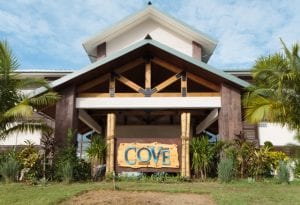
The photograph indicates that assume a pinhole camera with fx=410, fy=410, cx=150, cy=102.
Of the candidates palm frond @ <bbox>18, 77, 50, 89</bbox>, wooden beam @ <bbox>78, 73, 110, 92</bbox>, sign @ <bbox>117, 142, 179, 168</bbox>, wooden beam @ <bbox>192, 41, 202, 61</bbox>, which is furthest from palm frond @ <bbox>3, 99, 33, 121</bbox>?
wooden beam @ <bbox>192, 41, 202, 61</bbox>

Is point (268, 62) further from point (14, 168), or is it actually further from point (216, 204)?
point (14, 168)

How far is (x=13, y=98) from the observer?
14367mm

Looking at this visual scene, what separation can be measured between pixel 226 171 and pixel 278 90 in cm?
319

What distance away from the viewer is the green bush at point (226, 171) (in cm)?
1372

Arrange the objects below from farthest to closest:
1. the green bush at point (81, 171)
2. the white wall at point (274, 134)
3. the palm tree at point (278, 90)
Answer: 1. the white wall at point (274, 134)
2. the green bush at point (81, 171)
3. the palm tree at point (278, 90)

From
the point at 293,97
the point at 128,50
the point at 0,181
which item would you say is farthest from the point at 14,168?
the point at 293,97

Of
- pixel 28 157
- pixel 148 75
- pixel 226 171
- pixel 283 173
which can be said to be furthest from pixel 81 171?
pixel 283 173

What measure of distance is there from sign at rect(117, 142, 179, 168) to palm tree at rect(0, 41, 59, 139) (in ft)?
10.1

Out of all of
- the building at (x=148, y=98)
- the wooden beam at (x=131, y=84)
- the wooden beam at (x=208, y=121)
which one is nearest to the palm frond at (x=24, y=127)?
the building at (x=148, y=98)

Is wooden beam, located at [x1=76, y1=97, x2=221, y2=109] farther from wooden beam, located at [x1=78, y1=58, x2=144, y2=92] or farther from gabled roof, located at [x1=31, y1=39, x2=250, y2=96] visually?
gabled roof, located at [x1=31, y1=39, x2=250, y2=96]

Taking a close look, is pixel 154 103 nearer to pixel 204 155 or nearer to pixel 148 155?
pixel 148 155

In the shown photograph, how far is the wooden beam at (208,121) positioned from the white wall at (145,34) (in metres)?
3.98

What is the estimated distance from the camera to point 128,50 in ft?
52.5

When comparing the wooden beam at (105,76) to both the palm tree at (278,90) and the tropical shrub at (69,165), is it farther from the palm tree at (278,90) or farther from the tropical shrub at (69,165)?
the palm tree at (278,90)
